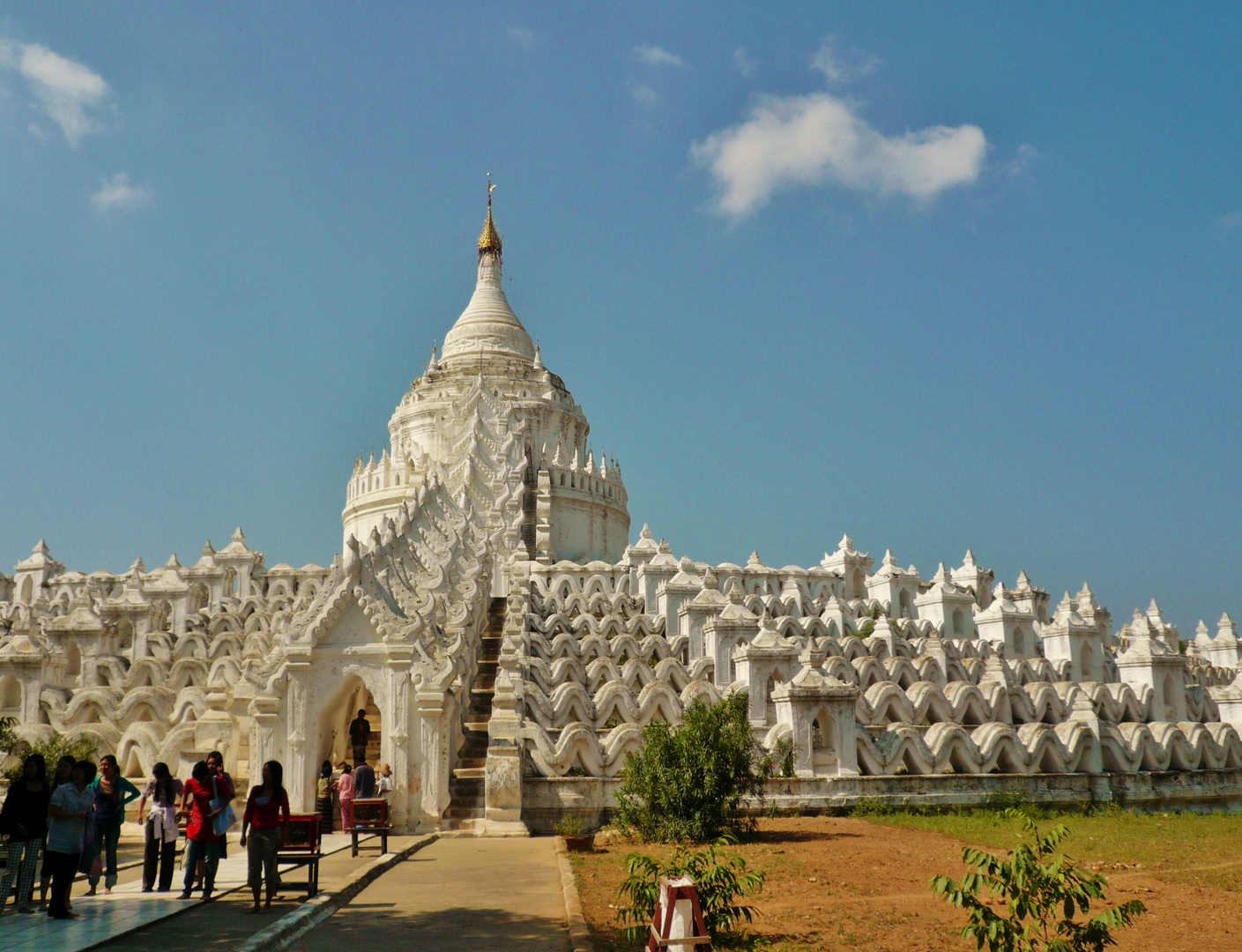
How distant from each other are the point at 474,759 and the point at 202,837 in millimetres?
8864

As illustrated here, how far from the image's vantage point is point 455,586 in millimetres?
28078

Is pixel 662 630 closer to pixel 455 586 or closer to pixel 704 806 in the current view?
pixel 455 586

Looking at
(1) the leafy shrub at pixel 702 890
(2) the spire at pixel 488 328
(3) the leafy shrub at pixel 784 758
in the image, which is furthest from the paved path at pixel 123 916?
(2) the spire at pixel 488 328

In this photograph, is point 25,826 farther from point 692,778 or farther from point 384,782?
point 692,778

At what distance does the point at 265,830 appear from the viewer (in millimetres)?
11328

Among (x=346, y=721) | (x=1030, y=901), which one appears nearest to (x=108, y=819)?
(x=1030, y=901)

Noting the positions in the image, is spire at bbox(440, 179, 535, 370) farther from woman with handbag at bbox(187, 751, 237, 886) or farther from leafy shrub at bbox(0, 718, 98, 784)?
woman with handbag at bbox(187, 751, 237, 886)

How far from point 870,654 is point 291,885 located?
2287 cm

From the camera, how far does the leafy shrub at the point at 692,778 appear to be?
16844mm

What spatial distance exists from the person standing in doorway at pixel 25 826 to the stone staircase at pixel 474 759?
314 inches

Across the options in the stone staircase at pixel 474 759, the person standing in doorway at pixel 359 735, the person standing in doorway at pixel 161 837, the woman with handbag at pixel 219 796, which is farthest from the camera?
the person standing in doorway at pixel 359 735

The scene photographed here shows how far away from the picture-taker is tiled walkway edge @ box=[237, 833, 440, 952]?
960 centimetres

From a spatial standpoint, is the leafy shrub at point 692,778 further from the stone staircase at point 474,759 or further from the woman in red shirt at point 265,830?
the woman in red shirt at point 265,830

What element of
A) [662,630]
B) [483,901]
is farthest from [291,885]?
[662,630]
